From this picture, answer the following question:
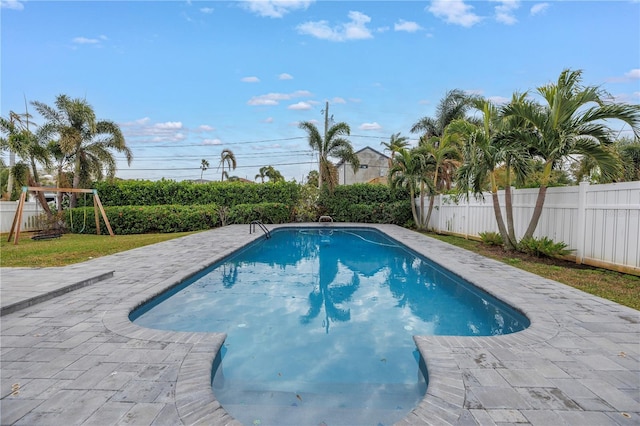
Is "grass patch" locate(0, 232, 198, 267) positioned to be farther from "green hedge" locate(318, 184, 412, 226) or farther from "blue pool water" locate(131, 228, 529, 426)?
"green hedge" locate(318, 184, 412, 226)

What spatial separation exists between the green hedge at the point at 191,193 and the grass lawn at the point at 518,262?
476 cm

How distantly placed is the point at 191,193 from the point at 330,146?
777cm

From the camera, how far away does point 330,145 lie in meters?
17.9

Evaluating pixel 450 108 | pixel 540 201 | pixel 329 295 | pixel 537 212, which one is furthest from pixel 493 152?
pixel 450 108

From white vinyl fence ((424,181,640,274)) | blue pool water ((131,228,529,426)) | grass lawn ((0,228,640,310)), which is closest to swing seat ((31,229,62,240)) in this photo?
grass lawn ((0,228,640,310))

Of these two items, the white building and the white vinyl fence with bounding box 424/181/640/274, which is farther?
the white building

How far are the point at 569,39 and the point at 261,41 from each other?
384 inches

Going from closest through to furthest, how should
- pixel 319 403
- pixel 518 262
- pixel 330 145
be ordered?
pixel 319 403 < pixel 518 262 < pixel 330 145

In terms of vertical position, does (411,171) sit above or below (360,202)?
above

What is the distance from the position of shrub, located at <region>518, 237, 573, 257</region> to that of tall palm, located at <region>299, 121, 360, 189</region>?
1147 cm

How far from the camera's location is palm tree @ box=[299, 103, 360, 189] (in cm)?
1786

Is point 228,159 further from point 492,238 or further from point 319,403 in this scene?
point 319,403

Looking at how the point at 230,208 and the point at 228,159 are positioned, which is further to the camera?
the point at 228,159

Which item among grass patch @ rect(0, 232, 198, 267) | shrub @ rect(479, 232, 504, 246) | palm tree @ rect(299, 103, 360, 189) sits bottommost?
grass patch @ rect(0, 232, 198, 267)
